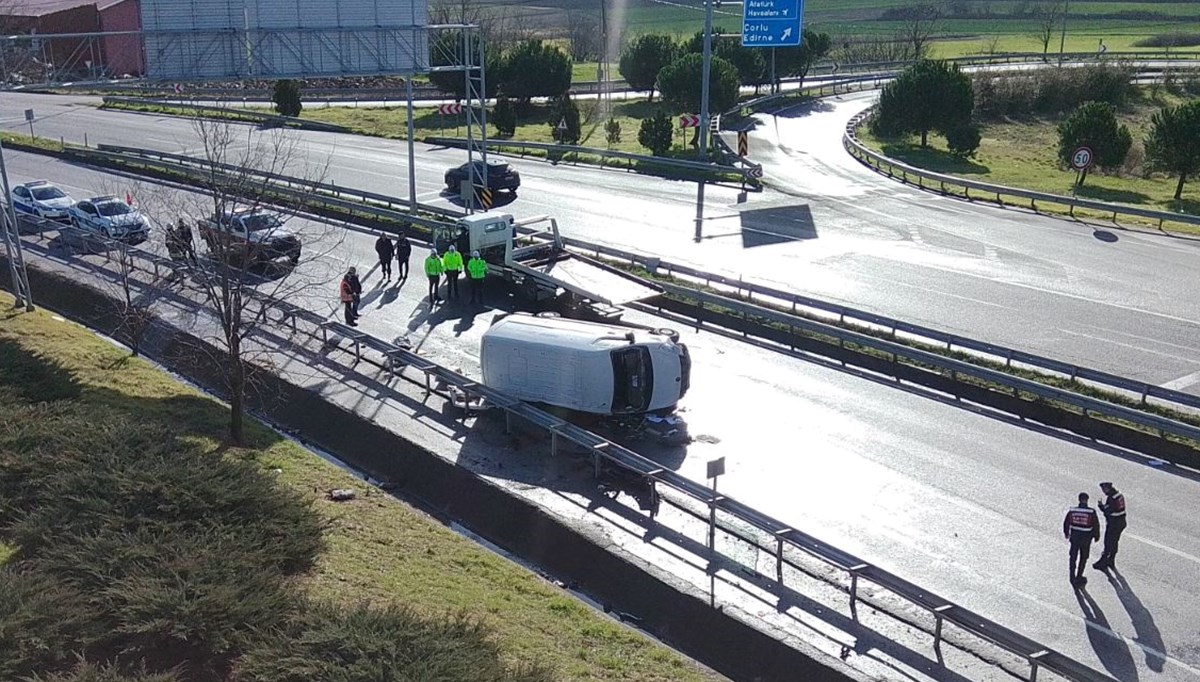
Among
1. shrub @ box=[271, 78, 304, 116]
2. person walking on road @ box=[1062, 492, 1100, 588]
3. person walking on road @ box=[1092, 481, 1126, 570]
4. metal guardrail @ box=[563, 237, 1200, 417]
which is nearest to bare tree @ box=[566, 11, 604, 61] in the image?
shrub @ box=[271, 78, 304, 116]

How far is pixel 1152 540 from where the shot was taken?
14.5m

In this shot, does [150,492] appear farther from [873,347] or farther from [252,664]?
[873,347]

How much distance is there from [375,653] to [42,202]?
31053 millimetres

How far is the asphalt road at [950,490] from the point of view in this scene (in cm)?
1282

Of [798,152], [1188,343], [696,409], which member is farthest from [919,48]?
[696,409]

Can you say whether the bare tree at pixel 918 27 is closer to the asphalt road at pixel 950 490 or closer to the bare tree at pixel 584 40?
the bare tree at pixel 584 40

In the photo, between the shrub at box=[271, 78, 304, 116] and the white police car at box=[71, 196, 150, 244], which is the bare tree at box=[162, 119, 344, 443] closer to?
the white police car at box=[71, 196, 150, 244]

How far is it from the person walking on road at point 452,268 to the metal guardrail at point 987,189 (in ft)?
68.9

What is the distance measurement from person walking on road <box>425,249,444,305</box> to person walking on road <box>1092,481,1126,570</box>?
52.8 feet

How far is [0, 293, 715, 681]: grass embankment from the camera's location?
12328 millimetres

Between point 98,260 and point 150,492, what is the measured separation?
1829cm

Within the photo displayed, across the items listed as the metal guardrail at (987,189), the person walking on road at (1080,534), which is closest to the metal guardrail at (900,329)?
the person walking on road at (1080,534)

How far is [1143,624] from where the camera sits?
41.4 feet

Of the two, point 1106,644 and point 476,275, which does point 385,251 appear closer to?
point 476,275
